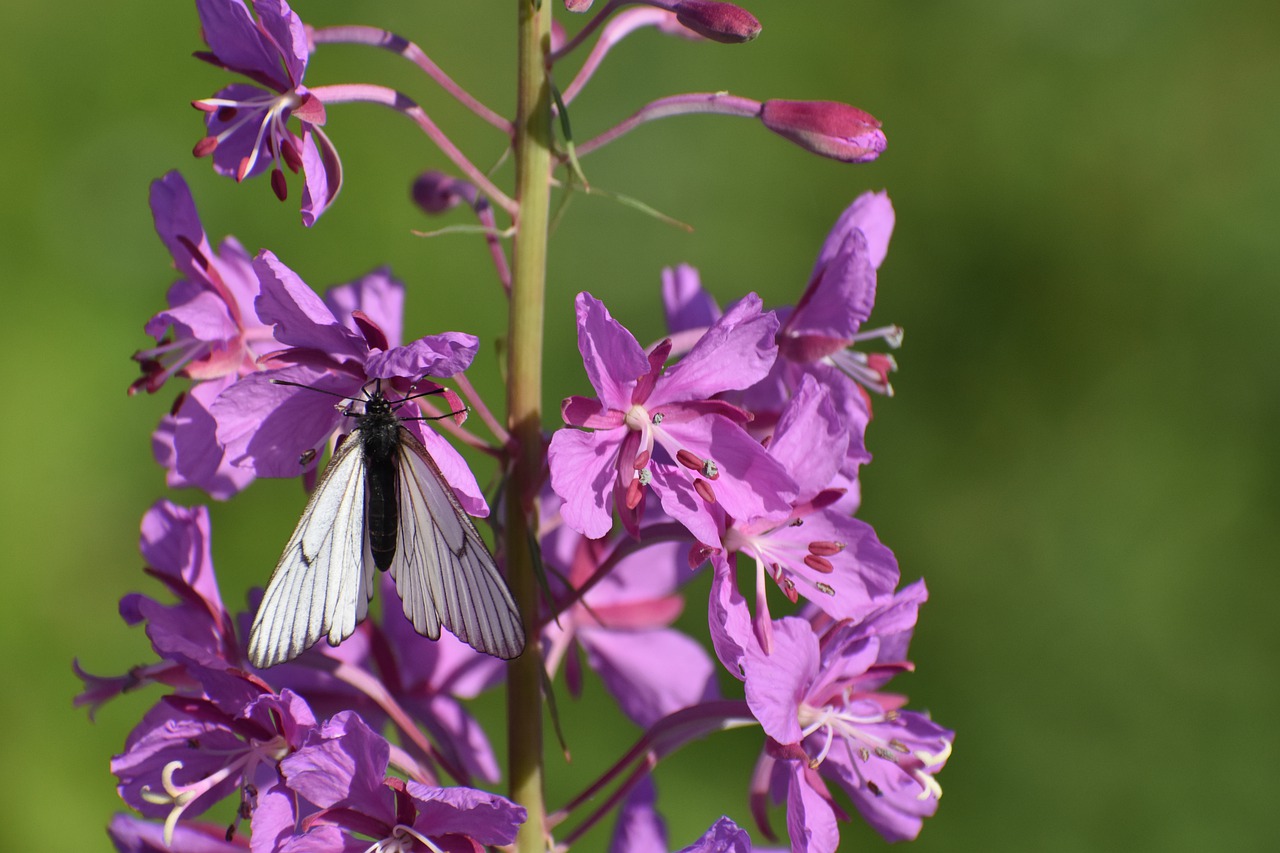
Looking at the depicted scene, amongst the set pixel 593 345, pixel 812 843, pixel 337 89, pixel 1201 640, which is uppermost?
pixel 337 89

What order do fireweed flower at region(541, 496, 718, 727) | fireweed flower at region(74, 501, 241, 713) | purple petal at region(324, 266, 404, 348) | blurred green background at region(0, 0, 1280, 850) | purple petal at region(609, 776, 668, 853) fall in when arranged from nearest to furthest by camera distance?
fireweed flower at region(74, 501, 241, 713)
purple petal at region(609, 776, 668, 853)
purple petal at region(324, 266, 404, 348)
fireweed flower at region(541, 496, 718, 727)
blurred green background at region(0, 0, 1280, 850)

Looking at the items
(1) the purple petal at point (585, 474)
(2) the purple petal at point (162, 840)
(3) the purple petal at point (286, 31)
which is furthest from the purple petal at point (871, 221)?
(2) the purple petal at point (162, 840)

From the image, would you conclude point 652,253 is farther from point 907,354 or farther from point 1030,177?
point 1030,177

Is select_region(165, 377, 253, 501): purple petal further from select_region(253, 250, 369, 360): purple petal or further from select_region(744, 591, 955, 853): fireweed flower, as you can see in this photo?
select_region(744, 591, 955, 853): fireweed flower

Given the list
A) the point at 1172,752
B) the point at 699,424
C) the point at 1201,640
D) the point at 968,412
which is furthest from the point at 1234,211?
the point at 699,424

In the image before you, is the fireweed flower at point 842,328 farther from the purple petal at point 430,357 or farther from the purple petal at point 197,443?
the purple petal at point 197,443

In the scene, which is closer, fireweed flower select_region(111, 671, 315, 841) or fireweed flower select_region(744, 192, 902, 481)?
fireweed flower select_region(111, 671, 315, 841)

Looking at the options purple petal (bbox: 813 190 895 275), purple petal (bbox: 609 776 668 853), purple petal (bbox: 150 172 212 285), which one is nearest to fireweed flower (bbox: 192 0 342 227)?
purple petal (bbox: 150 172 212 285)
